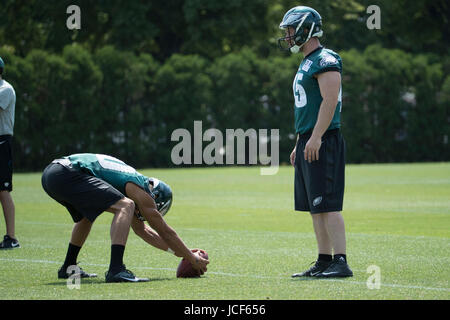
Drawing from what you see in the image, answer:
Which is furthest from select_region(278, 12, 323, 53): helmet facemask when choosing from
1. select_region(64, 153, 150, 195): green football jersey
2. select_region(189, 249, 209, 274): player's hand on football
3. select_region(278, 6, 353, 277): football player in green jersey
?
select_region(189, 249, 209, 274): player's hand on football

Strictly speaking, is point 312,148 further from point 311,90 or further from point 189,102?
point 189,102

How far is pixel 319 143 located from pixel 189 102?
25696 mm

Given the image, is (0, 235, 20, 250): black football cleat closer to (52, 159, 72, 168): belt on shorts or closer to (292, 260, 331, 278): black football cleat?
(52, 159, 72, 168): belt on shorts

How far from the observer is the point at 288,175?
26750 mm

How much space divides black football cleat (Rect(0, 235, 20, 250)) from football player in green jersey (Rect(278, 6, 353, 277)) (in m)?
4.25

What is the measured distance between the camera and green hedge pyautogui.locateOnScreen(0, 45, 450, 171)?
99.8ft

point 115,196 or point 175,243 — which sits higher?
point 115,196

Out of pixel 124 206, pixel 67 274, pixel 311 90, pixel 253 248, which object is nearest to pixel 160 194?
pixel 124 206

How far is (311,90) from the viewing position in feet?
26.3

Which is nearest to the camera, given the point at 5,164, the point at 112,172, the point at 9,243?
the point at 112,172

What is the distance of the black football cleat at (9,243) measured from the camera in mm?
10680

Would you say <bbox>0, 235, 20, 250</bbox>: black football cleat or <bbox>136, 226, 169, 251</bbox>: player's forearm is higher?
<bbox>136, 226, 169, 251</bbox>: player's forearm

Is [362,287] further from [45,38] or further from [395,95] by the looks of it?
[45,38]

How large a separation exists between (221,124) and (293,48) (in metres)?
25.4
